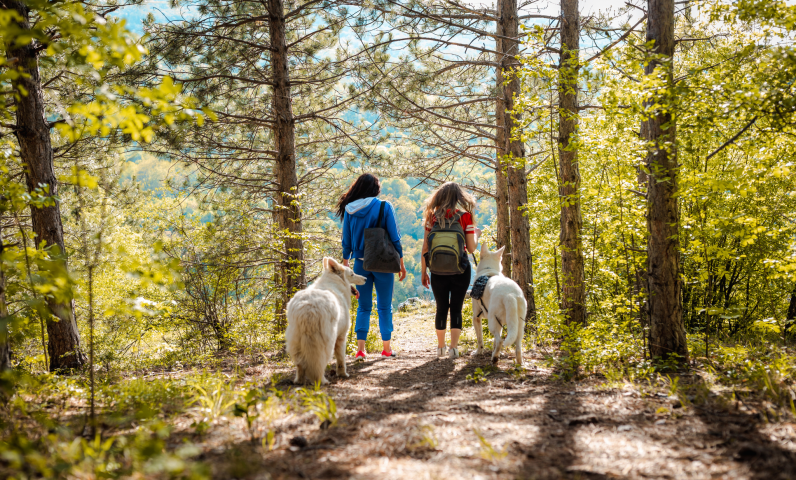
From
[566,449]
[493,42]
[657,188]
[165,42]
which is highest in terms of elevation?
[493,42]

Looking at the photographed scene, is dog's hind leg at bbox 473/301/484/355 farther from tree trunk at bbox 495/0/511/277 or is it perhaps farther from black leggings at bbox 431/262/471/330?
tree trunk at bbox 495/0/511/277

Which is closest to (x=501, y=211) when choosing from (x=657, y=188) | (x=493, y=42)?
(x=493, y=42)

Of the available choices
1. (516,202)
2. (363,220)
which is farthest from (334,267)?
(516,202)

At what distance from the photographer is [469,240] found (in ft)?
18.6

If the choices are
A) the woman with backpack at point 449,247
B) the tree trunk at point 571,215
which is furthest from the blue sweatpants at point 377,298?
the tree trunk at point 571,215

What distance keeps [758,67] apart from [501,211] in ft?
22.7

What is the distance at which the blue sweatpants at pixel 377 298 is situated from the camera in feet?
18.2

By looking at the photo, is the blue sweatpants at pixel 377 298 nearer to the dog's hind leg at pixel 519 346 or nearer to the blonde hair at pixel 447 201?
the blonde hair at pixel 447 201

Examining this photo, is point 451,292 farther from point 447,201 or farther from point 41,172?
point 41,172

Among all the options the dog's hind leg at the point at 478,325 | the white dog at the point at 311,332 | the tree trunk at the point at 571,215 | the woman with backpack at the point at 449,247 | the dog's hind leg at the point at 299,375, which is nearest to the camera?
the white dog at the point at 311,332

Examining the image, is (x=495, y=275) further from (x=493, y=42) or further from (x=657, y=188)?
(x=493, y=42)

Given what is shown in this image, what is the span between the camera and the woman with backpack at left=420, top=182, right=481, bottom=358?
5410 mm

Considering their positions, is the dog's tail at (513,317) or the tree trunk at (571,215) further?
the tree trunk at (571,215)

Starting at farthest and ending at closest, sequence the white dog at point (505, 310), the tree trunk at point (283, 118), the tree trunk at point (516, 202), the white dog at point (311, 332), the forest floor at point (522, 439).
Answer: the tree trunk at point (516, 202), the tree trunk at point (283, 118), the white dog at point (505, 310), the white dog at point (311, 332), the forest floor at point (522, 439)
